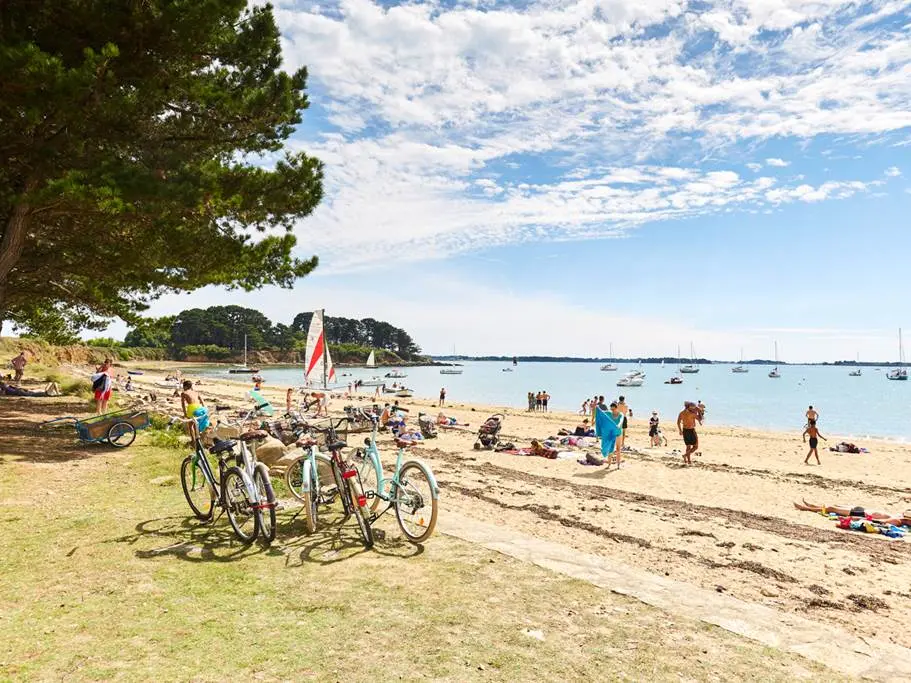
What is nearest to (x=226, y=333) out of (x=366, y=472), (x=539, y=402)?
(x=539, y=402)

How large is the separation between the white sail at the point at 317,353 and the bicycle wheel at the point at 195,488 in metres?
13.9

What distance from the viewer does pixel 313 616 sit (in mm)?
4148

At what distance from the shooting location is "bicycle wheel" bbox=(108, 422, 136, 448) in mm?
12141

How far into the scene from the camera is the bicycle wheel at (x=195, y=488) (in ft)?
22.6

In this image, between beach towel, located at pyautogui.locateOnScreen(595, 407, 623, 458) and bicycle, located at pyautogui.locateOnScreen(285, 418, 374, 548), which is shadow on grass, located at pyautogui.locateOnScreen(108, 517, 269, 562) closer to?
bicycle, located at pyautogui.locateOnScreen(285, 418, 374, 548)

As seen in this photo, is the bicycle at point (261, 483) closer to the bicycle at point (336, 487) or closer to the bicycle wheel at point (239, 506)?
the bicycle wheel at point (239, 506)

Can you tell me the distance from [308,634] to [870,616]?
16.9 feet

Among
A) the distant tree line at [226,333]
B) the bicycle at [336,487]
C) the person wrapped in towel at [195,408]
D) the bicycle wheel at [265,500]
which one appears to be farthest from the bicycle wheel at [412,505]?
the distant tree line at [226,333]

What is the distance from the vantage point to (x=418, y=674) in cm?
338

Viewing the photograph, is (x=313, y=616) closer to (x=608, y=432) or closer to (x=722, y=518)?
(x=722, y=518)

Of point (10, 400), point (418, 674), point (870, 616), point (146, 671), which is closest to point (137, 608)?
point (146, 671)

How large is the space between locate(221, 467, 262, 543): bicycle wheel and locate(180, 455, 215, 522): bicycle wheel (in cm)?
75

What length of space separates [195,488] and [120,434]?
21.2 ft

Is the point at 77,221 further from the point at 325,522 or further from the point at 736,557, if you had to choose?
the point at 736,557
